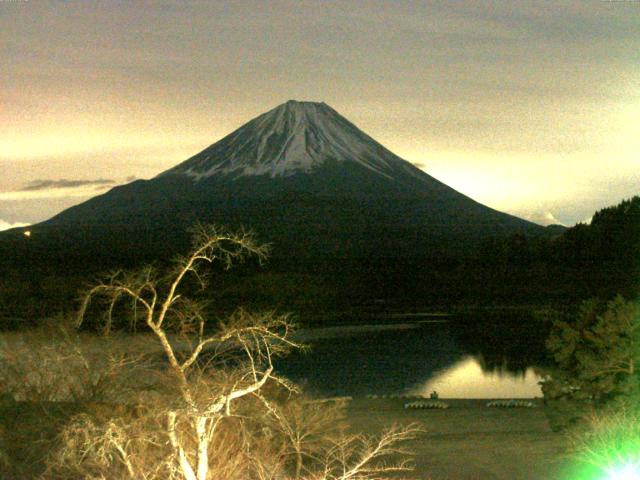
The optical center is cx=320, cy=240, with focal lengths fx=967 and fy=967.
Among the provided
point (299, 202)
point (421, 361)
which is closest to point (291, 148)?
point (299, 202)

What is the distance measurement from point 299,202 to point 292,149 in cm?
1464

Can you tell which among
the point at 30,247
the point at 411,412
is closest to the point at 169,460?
the point at 411,412

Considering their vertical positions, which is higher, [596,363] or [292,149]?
[292,149]

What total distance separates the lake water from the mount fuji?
36482 mm

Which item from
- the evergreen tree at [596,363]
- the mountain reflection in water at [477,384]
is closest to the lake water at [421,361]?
the mountain reflection in water at [477,384]

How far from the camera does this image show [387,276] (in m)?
86.6

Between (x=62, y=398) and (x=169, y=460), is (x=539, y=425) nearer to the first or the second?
(x=62, y=398)

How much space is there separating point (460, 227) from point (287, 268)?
1176 inches

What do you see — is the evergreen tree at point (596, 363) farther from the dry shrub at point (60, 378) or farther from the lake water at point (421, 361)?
the lake water at point (421, 361)

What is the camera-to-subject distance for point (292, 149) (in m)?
121

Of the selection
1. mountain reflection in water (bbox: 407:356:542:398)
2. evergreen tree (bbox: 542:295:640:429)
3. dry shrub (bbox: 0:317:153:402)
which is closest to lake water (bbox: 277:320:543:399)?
mountain reflection in water (bbox: 407:356:542:398)

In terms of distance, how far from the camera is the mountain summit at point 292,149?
11744 centimetres

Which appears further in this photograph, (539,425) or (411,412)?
(411,412)

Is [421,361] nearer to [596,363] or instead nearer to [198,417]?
[596,363]
